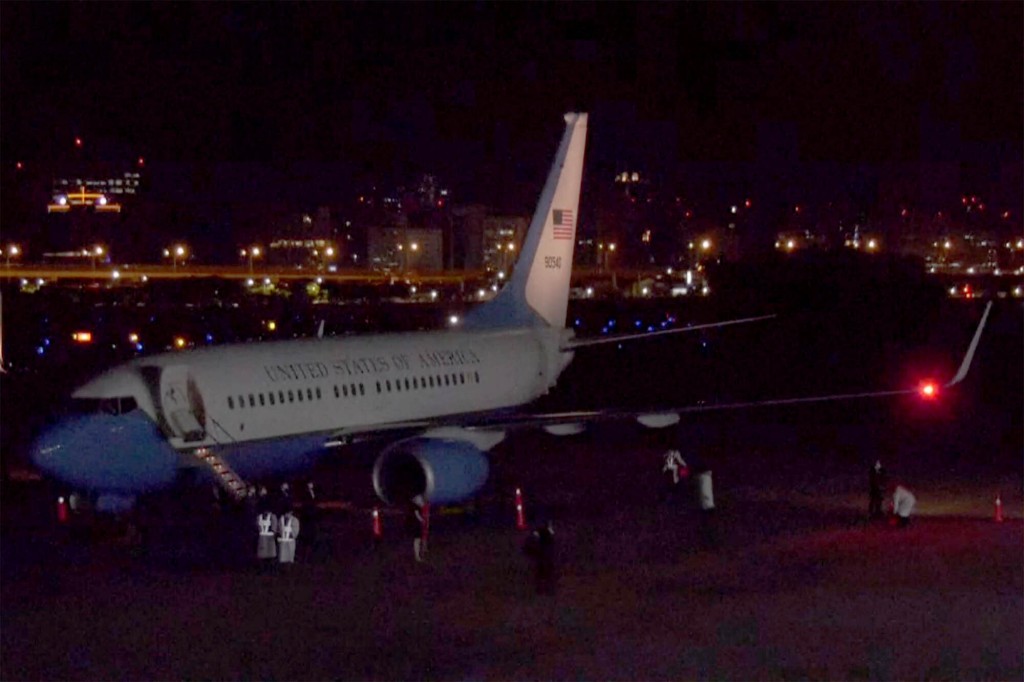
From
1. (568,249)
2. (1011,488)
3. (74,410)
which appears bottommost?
(1011,488)

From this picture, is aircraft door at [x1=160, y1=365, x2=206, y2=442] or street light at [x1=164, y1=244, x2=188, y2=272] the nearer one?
aircraft door at [x1=160, y1=365, x2=206, y2=442]

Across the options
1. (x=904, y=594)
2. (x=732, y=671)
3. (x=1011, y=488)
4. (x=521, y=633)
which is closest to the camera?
(x=732, y=671)

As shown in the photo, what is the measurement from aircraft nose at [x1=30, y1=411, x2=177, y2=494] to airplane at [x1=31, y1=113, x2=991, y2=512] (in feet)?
0.07

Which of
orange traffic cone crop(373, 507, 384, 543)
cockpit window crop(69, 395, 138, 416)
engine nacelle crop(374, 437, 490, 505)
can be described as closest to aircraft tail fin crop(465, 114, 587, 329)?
engine nacelle crop(374, 437, 490, 505)

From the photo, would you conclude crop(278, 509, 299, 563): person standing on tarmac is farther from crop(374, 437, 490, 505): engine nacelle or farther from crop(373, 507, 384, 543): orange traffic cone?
crop(374, 437, 490, 505): engine nacelle

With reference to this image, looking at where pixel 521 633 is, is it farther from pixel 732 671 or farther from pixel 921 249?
pixel 921 249

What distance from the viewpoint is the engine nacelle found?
24156mm

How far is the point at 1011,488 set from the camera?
29266 mm

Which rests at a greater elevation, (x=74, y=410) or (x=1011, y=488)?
(x=74, y=410)

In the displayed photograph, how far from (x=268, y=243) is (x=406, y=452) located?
17439 cm

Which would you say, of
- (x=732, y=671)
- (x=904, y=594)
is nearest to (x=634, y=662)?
(x=732, y=671)

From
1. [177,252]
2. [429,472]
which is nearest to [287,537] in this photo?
[429,472]

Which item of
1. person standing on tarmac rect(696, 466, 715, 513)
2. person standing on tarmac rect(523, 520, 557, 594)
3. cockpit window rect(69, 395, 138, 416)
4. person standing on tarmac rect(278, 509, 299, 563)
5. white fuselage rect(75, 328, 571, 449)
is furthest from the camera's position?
white fuselage rect(75, 328, 571, 449)

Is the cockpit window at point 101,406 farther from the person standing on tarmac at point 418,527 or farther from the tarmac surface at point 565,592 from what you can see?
the person standing on tarmac at point 418,527
